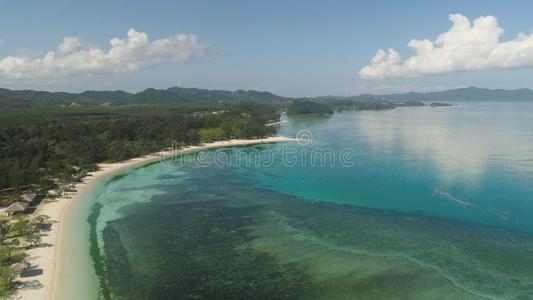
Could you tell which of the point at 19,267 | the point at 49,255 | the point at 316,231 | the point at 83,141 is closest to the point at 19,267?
the point at 19,267

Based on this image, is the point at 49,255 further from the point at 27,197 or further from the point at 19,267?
the point at 27,197

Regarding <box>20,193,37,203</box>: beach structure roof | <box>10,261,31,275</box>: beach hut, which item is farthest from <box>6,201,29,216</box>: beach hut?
<box>10,261,31,275</box>: beach hut

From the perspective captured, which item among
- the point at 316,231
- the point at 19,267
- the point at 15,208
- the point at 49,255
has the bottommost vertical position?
the point at 316,231

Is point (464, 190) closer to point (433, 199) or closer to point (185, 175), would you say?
point (433, 199)

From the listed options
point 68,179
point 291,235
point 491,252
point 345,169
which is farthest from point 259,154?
point 491,252

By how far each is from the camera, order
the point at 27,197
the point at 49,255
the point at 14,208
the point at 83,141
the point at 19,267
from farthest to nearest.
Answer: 1. the point at 83,141
2. the point at 27,197
3. the point at 14,208
4. the point at 49,255
5. the point at 19,267

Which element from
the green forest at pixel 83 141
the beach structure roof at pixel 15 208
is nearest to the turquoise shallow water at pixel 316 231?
the beach structure roof at pixel 15 208

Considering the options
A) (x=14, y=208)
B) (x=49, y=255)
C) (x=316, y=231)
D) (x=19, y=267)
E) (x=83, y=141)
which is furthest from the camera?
(x=83, y=141)

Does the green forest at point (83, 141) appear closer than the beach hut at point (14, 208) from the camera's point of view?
No

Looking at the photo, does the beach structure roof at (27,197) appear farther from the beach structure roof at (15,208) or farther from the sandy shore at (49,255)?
the beach structure roof at (15,208)
